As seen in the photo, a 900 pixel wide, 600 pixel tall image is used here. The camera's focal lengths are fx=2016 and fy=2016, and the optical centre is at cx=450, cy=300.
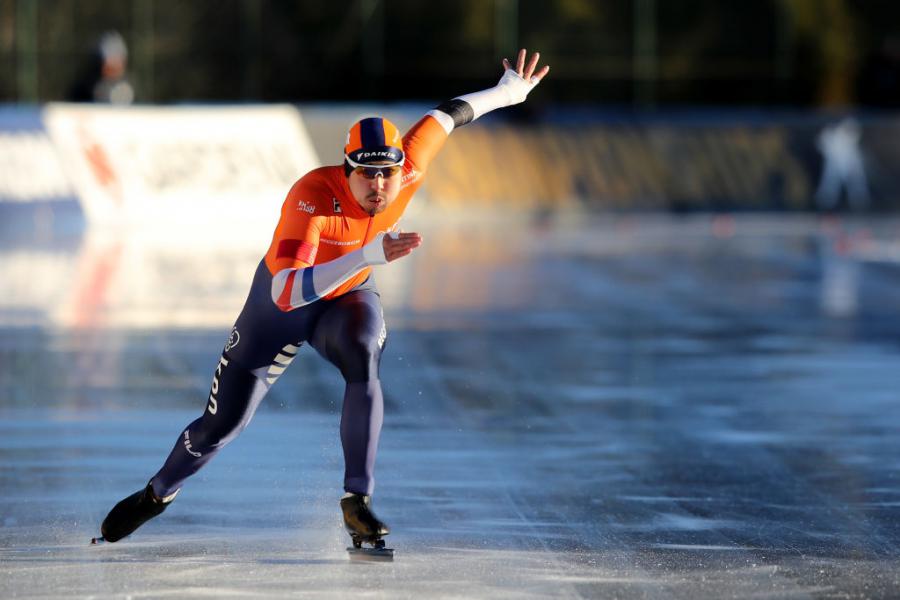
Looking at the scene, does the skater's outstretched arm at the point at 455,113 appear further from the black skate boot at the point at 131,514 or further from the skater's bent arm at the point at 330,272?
the black skate boot at the point at 131,514

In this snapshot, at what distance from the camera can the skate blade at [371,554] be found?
6910 mm

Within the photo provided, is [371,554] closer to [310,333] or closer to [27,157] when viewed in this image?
[310,333]

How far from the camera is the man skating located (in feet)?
23.3

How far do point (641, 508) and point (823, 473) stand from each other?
4.20 feet

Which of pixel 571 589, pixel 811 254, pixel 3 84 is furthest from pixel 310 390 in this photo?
pixel 3 84

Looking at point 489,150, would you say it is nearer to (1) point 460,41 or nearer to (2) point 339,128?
(2) point 339,128

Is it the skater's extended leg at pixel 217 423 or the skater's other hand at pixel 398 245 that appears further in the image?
the skater's extended leg at pixel 217 423

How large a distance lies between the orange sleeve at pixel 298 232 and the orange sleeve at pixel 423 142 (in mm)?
773

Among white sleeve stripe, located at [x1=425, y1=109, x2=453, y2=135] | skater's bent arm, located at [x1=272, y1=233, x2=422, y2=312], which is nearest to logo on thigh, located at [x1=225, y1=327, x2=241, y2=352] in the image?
skater's bent arm, located at [x1=272, y1=233, x2=422, y2=312]

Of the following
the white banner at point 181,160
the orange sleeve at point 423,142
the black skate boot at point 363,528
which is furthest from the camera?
the white banner at point 181,160

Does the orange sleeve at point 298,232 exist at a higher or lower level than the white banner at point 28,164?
higher

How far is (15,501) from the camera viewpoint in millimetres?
8078

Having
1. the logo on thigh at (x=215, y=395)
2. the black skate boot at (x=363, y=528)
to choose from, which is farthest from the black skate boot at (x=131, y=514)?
the black skate boot at (x=363, y=528)

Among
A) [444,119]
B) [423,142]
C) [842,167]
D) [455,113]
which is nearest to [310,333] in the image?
[423,142]
